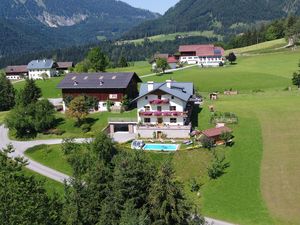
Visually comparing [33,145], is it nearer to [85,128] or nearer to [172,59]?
[85,128]

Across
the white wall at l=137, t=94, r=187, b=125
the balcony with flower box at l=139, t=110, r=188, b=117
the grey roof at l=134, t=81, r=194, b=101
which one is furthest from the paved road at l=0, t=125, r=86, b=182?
the grey roof at l=134, t=81, r=194, b=101

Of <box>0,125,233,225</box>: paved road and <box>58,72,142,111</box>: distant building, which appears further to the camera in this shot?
<box>58,72,142,111</box>: distant building

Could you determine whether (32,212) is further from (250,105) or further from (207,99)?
(207,99)

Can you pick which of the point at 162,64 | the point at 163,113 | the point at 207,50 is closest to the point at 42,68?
the point at 162,64

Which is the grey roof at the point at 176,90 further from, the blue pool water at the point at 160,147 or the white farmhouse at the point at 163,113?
the blue pool water at the point at 160,147

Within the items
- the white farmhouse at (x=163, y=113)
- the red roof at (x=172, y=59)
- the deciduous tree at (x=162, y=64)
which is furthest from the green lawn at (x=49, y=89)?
the white farmhouse at (x=163, y=113)

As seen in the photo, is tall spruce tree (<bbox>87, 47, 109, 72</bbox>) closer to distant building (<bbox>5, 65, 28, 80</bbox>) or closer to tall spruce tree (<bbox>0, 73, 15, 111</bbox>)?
tall spruce tree (<bbox>0, 73, 15, 111</bbox>)
